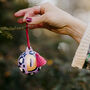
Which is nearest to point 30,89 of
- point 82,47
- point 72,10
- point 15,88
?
point 15,88

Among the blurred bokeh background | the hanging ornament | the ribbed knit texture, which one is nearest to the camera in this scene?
the hanging ornament

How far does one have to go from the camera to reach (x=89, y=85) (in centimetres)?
234

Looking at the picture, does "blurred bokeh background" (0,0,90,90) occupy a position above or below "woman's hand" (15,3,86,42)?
below

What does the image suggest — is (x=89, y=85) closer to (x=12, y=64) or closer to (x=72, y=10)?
(x=12, y=64)

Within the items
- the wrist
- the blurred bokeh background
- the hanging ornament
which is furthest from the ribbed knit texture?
the blurred bokeh background

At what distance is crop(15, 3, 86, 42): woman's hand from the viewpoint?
161 centimetres

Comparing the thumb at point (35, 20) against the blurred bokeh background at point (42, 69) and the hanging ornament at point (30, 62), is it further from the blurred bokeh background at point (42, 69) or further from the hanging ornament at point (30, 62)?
the blurred bokeh background at point (42, 69)

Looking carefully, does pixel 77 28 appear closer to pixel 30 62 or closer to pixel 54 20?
pixel 54 20

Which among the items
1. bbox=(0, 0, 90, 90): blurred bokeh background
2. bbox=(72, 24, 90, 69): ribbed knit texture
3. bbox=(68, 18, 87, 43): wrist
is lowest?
bbox=(0, 0, 90, 90): blurred bokeh background

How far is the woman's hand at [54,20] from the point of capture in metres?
1.61

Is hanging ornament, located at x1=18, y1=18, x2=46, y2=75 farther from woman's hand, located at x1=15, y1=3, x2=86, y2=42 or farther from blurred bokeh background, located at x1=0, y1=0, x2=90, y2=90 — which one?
blurred bokeh background, located at x1=0, y1=0, x2=90, y2=90

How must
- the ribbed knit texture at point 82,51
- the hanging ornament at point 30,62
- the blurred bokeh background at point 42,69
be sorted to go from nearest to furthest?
the hanging ornament at point 30,62, the ribbed knit texture at point 82,51, the blurred bokeh background at point 42,69

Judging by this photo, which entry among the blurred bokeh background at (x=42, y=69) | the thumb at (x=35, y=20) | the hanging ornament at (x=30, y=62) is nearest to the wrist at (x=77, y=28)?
the thumb at (x=35, y=20)

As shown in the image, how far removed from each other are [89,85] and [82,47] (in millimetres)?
801
